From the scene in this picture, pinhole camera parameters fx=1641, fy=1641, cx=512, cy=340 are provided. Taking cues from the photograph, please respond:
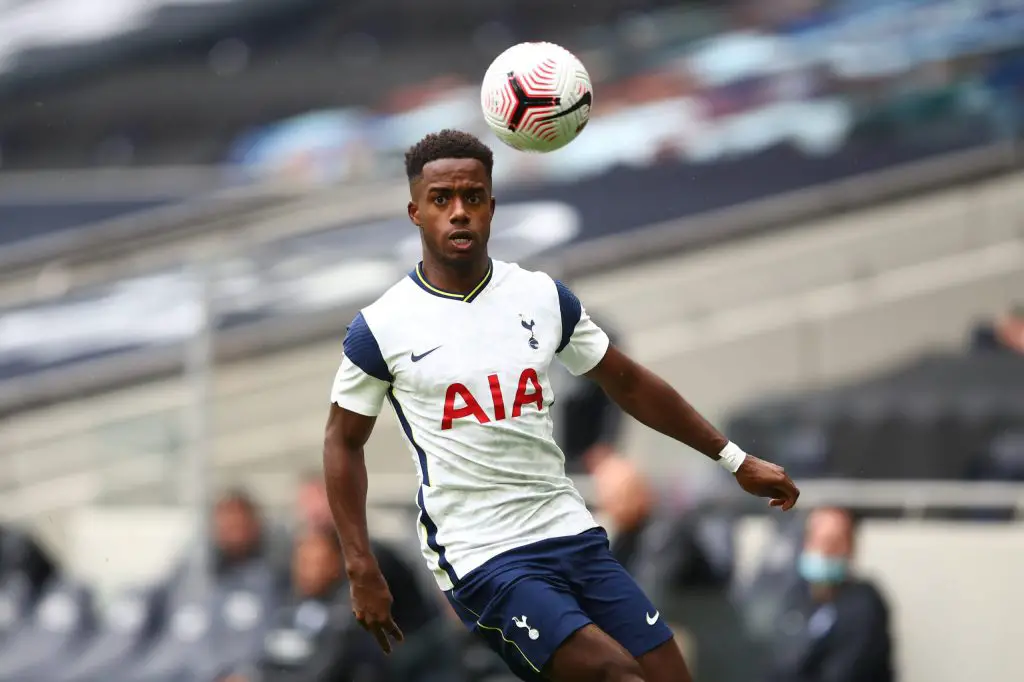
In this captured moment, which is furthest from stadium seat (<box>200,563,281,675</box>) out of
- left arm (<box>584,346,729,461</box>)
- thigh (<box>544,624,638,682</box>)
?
thigh (<box>544,624,638,682</box>)

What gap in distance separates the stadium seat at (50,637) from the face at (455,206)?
613cm

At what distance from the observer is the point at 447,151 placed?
176 inches

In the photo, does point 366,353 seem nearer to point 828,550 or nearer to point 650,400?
point 650,400

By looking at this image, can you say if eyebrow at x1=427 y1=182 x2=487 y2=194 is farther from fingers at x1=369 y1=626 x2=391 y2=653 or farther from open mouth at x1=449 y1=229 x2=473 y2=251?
fingers at x1=369 y1=626 x2=391 y2=653

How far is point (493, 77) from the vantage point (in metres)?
4.76

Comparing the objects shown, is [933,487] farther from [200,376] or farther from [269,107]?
[269,107]

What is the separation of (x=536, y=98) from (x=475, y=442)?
100 cm

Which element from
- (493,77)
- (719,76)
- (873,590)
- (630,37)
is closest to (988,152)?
(719,76)

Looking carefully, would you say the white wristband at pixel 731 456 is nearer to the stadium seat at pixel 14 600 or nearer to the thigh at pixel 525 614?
the thigh at pixel 525 614

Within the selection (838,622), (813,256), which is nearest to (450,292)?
(838,622)

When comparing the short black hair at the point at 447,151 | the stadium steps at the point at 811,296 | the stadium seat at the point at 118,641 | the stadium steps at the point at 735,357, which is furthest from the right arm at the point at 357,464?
the stadium steps at the point at 811,296

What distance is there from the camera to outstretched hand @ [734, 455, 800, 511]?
4816mm

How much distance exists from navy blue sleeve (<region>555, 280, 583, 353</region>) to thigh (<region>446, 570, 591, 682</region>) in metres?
0.68

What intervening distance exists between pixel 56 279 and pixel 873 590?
17.2 ft
